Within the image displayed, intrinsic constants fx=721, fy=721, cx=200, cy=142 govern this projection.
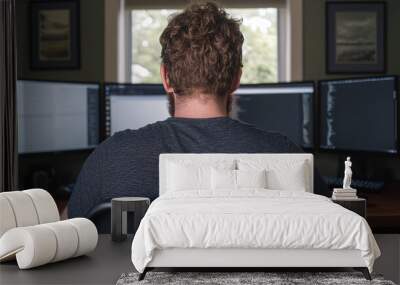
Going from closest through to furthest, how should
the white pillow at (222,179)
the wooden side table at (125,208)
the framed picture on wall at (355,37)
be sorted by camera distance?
the wooden side table at (125,208), the white pillow at (222,179), the framed picture on wall at (355,37)

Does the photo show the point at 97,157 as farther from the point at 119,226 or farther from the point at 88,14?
the point at 88,14

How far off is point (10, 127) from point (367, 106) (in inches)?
70.4

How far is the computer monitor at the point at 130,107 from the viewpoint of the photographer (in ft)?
13.4

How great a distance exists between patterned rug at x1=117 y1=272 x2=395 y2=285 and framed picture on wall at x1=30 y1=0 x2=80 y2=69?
283cm

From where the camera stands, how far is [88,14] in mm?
4320

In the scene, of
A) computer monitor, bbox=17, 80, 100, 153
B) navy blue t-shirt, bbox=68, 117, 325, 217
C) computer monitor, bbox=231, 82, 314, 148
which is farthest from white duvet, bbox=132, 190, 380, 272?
computer monitor, bbox=231, 82, 314, 148

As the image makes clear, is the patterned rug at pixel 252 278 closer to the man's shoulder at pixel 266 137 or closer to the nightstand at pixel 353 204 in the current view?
the nightstand at pixel 353 204

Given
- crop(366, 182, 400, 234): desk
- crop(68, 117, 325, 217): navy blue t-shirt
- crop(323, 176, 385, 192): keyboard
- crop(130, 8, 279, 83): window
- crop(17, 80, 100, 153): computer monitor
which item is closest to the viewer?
crop(68, 117, 325, 217): navy blue t-shirt

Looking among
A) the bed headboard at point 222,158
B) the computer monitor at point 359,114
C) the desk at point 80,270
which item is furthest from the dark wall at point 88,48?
the desk at point 80,270

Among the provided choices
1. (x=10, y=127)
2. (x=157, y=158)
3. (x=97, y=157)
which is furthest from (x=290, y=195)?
(x=10, y=127)

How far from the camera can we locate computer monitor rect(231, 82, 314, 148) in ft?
13.2

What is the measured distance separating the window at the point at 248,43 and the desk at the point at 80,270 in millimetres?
2779

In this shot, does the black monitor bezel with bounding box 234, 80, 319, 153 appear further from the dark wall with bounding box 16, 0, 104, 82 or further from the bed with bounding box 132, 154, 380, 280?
the bed with bounding box 132, 154, 380, 280

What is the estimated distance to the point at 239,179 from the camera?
2191 mm
